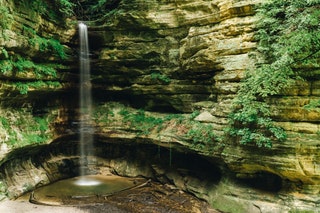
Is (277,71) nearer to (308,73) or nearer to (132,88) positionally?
(308,73)

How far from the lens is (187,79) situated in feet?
41.3

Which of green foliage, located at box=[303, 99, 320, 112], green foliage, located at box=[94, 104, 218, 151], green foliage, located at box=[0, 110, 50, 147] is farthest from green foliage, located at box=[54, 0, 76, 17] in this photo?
green foliage, located at box=[303, 99, 320, 112]

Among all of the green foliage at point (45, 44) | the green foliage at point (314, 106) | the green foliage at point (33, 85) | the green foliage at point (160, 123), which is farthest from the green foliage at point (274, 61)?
the green foliage at point (45, 44)

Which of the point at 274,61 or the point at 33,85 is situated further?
the point at 33,85

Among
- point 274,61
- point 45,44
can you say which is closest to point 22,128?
point 45,44

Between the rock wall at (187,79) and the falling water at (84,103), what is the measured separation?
0.43 metres

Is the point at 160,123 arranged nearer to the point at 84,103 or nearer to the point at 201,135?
the point at 201,135

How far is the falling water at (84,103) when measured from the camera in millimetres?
13711

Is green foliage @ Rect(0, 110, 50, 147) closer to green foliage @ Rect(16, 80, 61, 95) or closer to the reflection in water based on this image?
green foliage @ Rect(16, 80, 61, 95)

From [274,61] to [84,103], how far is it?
10152 millimetres

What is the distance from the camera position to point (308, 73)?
802 cm

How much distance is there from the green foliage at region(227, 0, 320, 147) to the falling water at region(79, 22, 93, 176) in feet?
26.5

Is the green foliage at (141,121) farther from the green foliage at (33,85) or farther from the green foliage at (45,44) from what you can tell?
the green foliage at (45,44)

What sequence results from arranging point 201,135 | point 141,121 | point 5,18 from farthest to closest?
1. point 141,121
2. point 201,135
3. point 5,18
